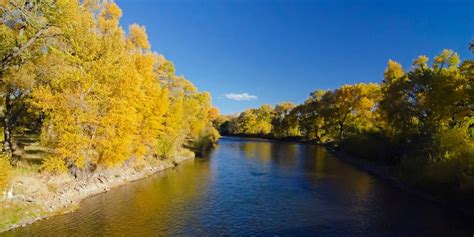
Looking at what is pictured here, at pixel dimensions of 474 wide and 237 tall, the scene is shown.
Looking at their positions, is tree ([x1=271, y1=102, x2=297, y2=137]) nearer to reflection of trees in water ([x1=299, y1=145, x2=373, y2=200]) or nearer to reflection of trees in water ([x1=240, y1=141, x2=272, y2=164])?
reflection of trees in water ([x1=240, y1=141, x2=272, y2=164])

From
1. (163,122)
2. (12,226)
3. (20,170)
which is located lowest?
(12,226)

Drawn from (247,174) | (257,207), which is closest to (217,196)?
(257,207)

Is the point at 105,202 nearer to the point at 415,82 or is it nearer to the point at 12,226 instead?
the point at 12,226

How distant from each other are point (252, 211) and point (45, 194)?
14.3 metres

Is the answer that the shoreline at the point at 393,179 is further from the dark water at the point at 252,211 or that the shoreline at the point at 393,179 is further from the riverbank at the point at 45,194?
the riverbank at the point at 45,194

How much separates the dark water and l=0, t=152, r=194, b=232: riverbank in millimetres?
898

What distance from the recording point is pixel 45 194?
852 inches

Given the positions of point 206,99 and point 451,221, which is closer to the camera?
point 451,221

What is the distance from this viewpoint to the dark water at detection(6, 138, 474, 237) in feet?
62.1

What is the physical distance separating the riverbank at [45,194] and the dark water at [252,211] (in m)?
0.90

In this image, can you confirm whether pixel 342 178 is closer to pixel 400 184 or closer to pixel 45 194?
pixel 400 184

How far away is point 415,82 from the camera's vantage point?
37.9m

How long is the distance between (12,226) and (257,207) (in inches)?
606

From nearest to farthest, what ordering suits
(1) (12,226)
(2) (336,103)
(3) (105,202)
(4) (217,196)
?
(1) (12,226) < (3) (105,202) < (4) (217,196) < (2) (336,103)
